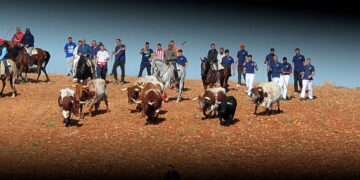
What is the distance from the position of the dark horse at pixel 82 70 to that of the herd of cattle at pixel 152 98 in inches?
121

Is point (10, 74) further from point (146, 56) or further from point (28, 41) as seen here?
point (146, 56)

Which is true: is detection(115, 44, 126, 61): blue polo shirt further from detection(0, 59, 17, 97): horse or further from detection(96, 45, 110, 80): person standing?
detection(0, 59, 17, 97): horse

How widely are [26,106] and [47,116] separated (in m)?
2.84

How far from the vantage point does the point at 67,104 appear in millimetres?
24156

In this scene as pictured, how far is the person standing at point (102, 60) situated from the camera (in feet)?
109

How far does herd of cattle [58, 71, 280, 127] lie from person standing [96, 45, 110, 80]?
19.3 ft

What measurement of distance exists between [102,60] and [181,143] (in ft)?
40.6

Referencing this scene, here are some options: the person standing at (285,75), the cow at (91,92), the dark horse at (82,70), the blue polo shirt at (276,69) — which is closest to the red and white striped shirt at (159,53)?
the dark horse at (82,70)

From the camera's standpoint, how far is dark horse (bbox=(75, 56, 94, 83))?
30188mm

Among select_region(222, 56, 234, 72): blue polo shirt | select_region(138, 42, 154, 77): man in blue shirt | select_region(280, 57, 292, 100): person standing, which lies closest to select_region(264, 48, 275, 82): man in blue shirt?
select_region(280, 57, 292, 100): person standing

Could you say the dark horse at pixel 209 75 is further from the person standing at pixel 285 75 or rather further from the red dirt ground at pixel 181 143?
the person standing at pixel 285 75

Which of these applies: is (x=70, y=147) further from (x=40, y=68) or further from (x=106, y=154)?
(x=40, y=68)

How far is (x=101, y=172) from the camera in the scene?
1906 centimetres

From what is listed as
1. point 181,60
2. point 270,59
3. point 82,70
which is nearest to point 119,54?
point 82,70
